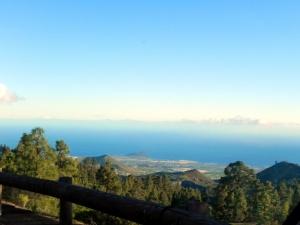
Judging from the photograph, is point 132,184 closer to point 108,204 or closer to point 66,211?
point 66,211

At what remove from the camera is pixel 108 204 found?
549cm

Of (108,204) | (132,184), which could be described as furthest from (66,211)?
(132,184)

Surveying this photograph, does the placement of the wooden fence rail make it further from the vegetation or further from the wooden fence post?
the vegetation

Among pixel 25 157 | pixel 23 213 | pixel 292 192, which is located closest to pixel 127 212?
pixel 23 213

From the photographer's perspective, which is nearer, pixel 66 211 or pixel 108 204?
pixel 108 204

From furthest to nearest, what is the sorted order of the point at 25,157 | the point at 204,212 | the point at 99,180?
the point at 99,180
the point at 25,157
the point at 204,212

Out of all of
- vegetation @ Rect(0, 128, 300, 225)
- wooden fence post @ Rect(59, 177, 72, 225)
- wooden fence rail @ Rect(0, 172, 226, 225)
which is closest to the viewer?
wooden fence rail @ Rect(0, 172, 226, 225)

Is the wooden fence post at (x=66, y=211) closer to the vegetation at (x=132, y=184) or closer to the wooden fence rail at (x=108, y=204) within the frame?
the wooden fence rail at (x=108, y=204)

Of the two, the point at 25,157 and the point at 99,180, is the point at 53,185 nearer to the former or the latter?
the point at 25,157

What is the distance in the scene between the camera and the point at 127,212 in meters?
5.21

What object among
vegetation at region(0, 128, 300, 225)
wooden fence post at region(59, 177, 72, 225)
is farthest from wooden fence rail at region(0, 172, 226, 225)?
vegetation at region(0, 128, 300, 225)

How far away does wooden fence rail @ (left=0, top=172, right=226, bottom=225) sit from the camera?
4.54 m

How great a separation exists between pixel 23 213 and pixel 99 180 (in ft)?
225

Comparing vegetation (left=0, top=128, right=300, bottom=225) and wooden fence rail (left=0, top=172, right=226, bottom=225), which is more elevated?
wooden fence rail (left=0, top=172, right=226, bottom=225)
